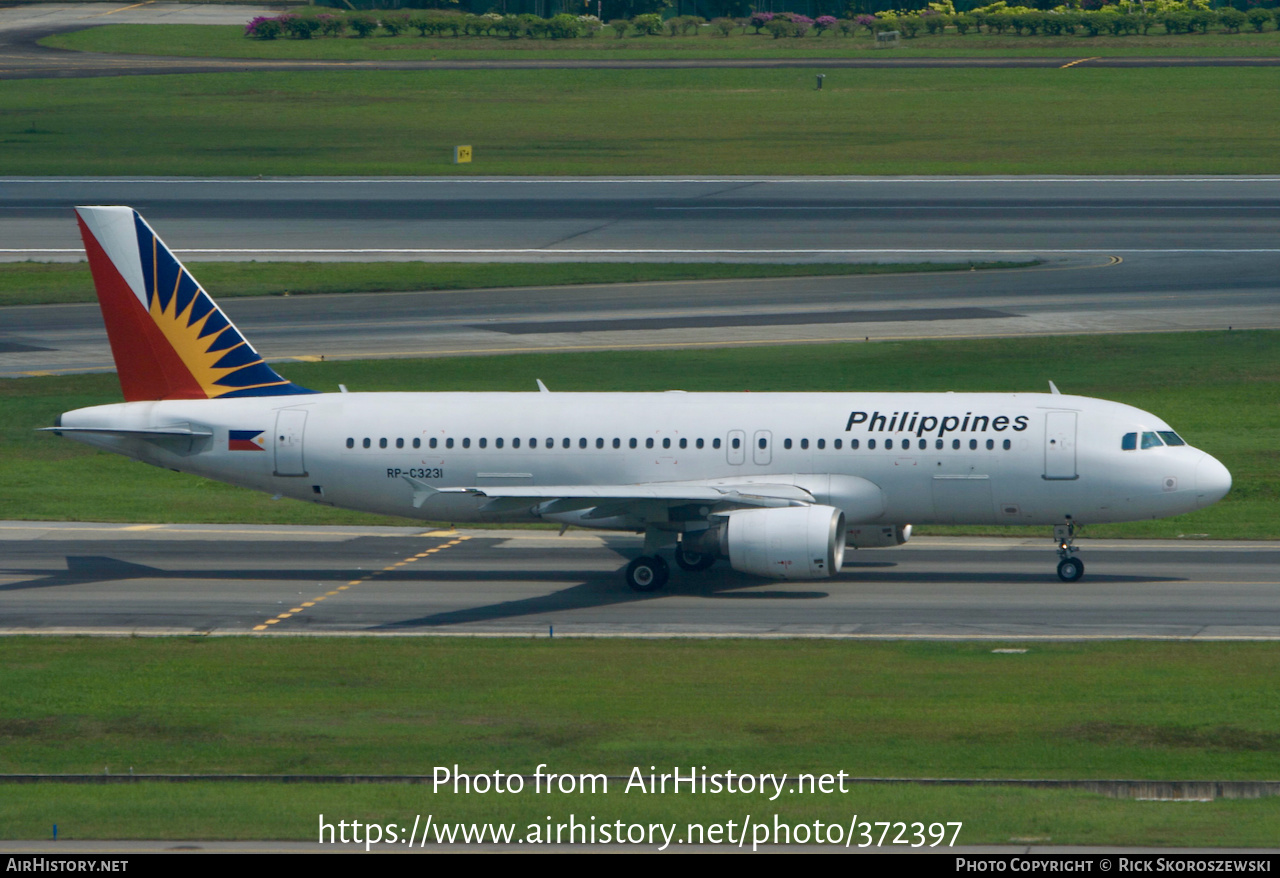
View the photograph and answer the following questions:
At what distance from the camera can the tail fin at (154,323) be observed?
41.5 meters

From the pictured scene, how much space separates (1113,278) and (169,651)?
5614cm

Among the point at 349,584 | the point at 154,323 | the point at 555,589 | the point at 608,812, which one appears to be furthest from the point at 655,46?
the point at 608,812

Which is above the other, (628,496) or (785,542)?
(628,496)

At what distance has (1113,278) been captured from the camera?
77312mm

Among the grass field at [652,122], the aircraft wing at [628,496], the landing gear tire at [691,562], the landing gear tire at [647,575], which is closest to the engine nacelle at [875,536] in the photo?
the aircraft wing at [628,496]

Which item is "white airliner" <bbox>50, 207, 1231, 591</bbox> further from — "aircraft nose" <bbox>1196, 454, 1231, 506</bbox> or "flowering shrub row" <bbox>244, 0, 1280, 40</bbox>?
"flowering shrub row" <bbox>244, 0, 1280, 40</bbox>

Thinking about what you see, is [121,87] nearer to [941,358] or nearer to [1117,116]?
[1117,116]

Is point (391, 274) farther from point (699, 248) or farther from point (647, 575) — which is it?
point (647, 575)

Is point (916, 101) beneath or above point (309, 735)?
above

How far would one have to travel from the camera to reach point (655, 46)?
176 meters

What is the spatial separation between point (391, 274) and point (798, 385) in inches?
1132

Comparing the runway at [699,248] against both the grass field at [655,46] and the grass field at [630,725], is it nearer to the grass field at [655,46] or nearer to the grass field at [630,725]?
the grass field at [630,725]

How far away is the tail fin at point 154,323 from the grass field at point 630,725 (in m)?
9.53

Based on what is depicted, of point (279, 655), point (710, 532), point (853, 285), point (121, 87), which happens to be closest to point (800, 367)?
point (853, 285)
